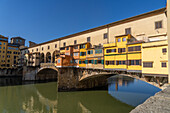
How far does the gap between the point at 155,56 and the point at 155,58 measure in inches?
13.2

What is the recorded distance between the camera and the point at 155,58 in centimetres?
1602

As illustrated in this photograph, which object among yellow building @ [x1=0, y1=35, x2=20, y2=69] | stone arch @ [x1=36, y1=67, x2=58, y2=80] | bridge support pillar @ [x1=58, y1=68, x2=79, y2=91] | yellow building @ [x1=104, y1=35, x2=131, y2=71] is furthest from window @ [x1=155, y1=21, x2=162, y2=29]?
yellow building @ [x1=0, y1=35, x2=20, y2=69]

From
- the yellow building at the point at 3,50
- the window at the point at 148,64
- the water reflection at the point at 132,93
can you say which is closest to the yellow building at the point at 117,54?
the window at the point at 148,64

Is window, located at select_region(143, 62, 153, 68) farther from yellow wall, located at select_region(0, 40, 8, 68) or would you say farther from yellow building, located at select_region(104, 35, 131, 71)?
yellow wall, located at select_region(0, 40, 8, 68)

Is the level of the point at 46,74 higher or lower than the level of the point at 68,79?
lower

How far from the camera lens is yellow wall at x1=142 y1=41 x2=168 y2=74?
1517 cm

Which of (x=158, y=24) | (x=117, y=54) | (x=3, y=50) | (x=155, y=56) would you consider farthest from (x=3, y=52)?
(x=158, y=24)

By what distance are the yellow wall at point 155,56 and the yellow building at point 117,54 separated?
12.6ft

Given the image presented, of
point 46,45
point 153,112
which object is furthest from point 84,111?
point 46,45

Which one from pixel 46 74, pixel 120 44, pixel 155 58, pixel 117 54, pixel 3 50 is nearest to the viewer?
pixel 155 58

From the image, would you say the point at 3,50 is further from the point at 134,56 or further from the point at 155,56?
the point at 155,56

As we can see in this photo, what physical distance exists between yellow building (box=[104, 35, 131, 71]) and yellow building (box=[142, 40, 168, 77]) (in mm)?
3814

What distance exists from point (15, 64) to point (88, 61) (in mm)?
65455

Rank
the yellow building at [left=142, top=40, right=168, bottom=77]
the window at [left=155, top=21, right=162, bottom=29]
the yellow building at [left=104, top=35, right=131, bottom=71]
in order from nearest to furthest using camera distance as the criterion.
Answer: the yellow building at [left=142, top=40, right=168, bottom=77] → the window at [left=155, top=21, right=162, bottom=29] → the yellow building at [left=104, top=35, right=131, bottom=71]
